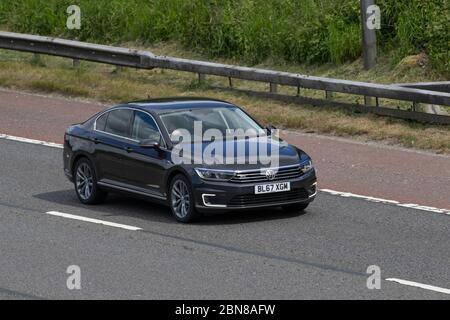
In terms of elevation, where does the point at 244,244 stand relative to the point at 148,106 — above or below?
below

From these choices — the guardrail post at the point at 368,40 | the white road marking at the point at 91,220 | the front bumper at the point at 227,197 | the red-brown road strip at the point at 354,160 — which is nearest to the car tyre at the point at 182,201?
the front bumper at the point at 227,197

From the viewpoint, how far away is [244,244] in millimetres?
15930

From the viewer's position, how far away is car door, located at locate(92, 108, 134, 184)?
1823 cm

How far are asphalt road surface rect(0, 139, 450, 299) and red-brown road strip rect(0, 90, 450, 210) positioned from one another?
846 mm

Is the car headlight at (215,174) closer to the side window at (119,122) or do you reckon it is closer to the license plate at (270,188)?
the license plate at (270,188)

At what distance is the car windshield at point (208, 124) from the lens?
1780cm

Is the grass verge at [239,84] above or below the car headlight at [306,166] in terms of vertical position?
below

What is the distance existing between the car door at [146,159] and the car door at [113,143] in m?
0.11

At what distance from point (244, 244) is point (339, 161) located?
5.85 m

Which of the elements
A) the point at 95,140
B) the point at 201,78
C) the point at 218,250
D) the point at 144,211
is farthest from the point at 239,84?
the point at 218,250

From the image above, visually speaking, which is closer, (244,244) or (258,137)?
(244,244)

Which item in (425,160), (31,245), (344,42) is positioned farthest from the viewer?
(344,42)

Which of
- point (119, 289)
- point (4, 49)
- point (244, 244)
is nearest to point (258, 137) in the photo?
point (244, 244)
